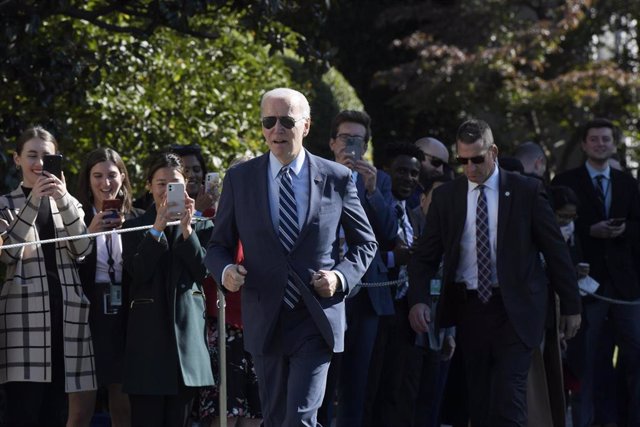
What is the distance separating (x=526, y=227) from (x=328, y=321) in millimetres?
2030

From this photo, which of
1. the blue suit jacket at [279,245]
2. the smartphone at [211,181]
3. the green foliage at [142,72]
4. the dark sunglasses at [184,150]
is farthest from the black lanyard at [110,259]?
the blue suit jacket at [279,245]

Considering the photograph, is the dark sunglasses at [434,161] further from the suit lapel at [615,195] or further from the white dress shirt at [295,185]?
the white dress shirt at [295,185]

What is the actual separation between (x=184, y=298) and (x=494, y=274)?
195cm

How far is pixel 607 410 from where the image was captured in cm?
1100

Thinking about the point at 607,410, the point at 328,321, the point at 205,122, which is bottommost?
the point at 607,410

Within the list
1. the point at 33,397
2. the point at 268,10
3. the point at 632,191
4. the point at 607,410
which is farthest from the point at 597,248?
the point at 33,397

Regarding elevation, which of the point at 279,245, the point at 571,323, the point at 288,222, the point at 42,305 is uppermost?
the point at 288,222

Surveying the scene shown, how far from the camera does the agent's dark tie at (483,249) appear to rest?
27.9ft

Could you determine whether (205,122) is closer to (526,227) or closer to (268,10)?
(268,10)

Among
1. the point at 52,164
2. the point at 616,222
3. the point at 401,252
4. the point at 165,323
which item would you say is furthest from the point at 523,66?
the point at 52,164

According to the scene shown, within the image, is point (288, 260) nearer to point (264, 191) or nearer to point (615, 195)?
point (264, 191)

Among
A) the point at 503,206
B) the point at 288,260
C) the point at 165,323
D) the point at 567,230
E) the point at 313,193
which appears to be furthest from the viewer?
the point at 567,230

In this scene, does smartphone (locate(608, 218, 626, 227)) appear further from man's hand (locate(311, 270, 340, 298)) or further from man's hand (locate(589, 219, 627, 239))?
man's hand (locate(311, 270, 340, 298))

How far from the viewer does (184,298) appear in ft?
27.8
